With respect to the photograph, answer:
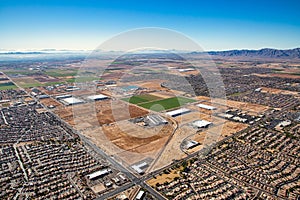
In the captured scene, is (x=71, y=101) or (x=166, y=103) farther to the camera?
(x=71, y=101)

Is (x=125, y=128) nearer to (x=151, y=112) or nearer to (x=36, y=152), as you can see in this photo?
(x=151, y=112)

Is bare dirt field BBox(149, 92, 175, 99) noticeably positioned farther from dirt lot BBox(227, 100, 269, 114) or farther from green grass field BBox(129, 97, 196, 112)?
dirt lot BBox(227, 100, 269, 114)

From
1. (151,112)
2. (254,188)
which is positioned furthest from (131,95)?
(254,188)

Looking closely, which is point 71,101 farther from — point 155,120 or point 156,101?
point 155,120

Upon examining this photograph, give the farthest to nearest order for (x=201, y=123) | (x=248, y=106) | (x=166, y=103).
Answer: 1. (x=166, y=103)
2. (x=248, y=106)
3. (x=201, y=123)

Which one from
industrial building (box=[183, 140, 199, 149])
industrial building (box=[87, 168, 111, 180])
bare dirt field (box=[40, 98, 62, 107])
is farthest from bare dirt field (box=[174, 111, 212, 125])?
bare dirt field (box=[40, 98, 62, 107])

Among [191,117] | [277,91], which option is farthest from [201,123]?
[277,91]

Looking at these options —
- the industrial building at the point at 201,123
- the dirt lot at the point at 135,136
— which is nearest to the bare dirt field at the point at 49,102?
the dirt lot at the point at 135,136
